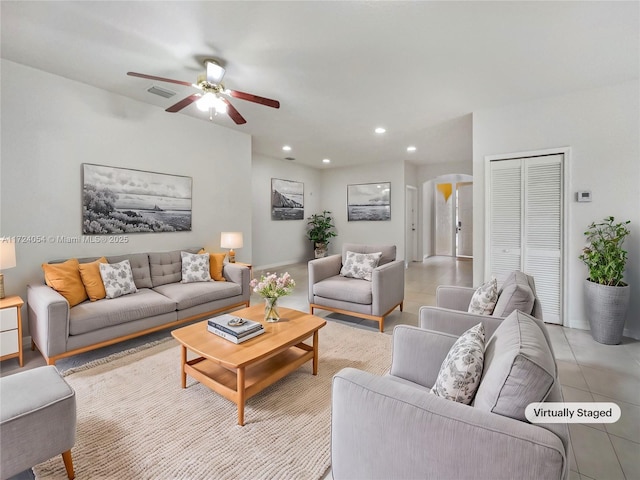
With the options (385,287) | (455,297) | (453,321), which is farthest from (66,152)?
(455,297)

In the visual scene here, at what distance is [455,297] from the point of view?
2.65 metres

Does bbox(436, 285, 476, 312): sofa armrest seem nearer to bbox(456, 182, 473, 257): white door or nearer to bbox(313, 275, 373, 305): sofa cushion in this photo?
bbox(313, 275, 373, 305): sofa cushion

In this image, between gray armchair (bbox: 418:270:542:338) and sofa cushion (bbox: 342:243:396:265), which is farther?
sofa cushion (bbox: 342:243:396:265)

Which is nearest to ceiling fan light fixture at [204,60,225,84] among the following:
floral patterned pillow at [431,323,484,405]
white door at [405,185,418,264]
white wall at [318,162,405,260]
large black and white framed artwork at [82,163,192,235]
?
large black and white framed artwork at [82,163,192,235]

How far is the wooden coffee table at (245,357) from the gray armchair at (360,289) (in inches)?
37.9

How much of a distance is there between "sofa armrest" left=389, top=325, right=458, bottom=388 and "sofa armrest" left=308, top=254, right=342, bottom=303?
207 cm

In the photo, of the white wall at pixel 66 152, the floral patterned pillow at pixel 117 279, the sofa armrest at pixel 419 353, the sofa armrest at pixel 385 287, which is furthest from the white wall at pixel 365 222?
the sofa armrest at pixel 419 353

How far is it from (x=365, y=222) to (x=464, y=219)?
3624 millimetres

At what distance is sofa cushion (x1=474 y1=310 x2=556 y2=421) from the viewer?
911 mm

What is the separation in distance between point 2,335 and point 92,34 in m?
2.52

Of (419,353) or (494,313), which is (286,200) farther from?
(419,353)

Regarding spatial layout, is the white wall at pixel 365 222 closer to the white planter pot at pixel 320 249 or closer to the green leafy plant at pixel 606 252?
the white planter pot at pixel 320 249

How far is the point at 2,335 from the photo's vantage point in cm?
241

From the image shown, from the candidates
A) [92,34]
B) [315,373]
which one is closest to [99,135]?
[92,34]
